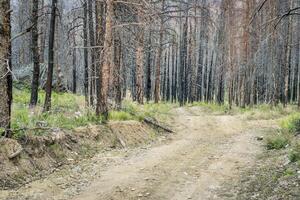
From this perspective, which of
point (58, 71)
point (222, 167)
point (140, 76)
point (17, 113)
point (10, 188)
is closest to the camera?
point (10, 188)

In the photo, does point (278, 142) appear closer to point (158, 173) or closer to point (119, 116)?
point (158, 173)

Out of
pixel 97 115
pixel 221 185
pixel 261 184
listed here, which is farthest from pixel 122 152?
pixel 261 184

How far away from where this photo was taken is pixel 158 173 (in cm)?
935

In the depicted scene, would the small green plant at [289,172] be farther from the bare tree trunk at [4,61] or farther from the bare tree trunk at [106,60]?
the bare tree trunk at [106,60]

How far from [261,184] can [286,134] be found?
493 centimetres

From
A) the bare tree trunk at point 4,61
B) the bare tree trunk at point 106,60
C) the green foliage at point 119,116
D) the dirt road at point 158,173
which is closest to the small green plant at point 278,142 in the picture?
the dirt road at point 158,173

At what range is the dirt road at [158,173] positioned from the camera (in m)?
7.89

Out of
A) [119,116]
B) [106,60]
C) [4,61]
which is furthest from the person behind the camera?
[119,116]

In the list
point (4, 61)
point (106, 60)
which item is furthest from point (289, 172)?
point (106, 60)

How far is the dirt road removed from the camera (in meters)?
7.89

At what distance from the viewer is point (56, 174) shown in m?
9.07

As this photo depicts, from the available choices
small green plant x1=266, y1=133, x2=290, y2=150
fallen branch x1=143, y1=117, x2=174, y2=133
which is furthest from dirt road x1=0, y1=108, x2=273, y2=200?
fallen branch x1=143, y1=117, x2=174, y2=133

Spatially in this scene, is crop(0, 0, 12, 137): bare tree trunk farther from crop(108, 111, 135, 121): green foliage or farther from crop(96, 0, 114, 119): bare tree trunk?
crop(108, 111, 135, 121): green foliage

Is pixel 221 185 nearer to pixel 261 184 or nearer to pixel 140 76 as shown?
pixel 261 184
